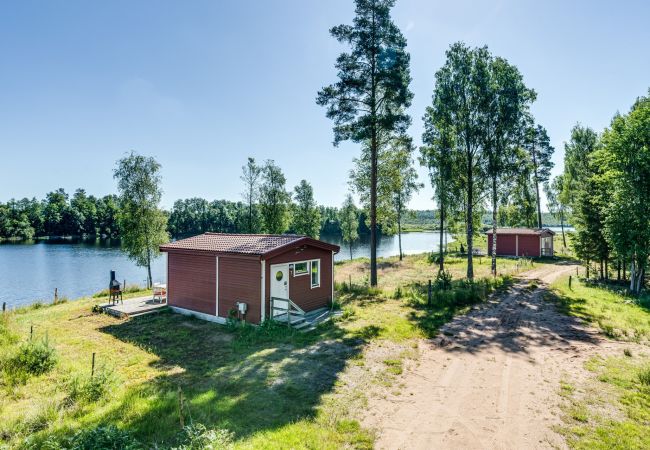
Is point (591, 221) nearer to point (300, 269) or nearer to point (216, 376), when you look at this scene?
point (300, 269)

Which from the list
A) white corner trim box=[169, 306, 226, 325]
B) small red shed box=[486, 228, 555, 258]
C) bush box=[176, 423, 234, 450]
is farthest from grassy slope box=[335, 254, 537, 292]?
bush box=[176, 423, 234, 450]

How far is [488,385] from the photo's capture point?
7812mm

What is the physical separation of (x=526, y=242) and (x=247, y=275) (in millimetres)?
35437

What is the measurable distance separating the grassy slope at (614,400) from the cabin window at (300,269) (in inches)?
373

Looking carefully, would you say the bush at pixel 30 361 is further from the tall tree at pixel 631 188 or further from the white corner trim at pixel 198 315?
the tall tree at pixel 631 188

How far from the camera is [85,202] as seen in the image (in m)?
88.7

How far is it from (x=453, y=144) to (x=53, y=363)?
22.1 meters

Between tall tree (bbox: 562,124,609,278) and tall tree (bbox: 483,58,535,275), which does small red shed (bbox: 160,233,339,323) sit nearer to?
tall tree (bbox: 483,58,535,275)

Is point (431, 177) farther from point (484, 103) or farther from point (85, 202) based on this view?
point (85, 202)

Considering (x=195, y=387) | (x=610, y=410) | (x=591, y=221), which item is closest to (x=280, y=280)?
(x=195, y=387)

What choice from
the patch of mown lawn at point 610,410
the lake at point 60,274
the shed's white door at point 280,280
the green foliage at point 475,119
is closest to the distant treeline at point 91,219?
the lake at point 60,274

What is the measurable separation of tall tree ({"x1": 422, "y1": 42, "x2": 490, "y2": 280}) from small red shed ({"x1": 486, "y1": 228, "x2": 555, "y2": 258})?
20172mm

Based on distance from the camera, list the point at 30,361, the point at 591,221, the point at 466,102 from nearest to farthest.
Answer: the point at 30,361
the point at 466,102
the point at 591,221

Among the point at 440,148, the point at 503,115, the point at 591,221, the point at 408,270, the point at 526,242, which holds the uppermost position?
the point at 503,115
